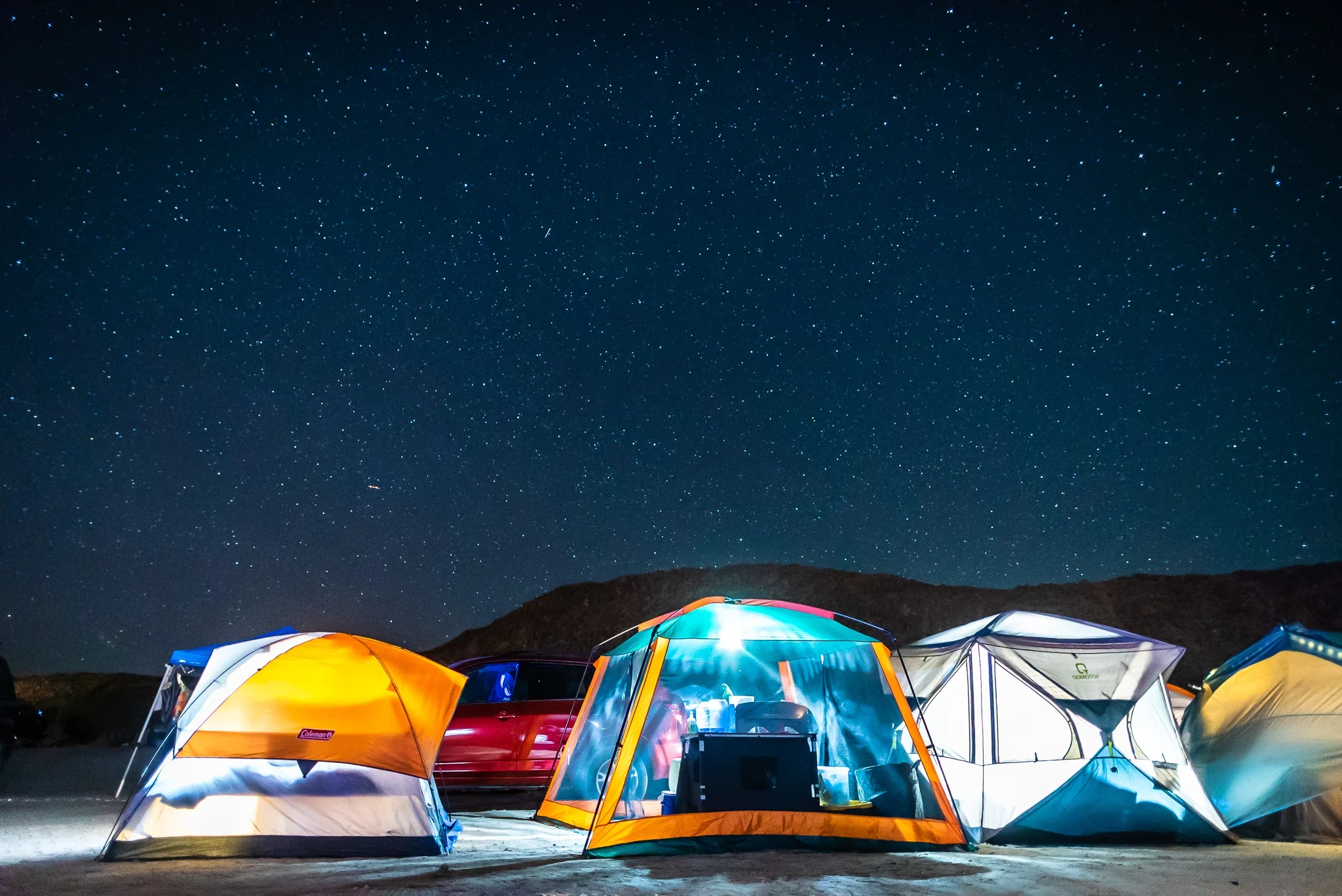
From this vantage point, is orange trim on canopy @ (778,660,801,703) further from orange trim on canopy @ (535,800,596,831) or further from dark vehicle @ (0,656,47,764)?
dark vehicle @ (0,656,47,764)

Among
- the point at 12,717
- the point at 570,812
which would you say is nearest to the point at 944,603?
the point at 12,717

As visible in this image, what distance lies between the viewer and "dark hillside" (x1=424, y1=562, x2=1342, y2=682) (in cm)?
3481

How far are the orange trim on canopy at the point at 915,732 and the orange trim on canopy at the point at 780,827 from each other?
249 millimetres

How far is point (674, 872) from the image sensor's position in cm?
617

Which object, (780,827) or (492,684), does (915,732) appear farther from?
(492,684)

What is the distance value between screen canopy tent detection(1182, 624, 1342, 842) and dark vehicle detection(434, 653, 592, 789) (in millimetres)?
6468

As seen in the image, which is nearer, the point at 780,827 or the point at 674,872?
the point at 674,872

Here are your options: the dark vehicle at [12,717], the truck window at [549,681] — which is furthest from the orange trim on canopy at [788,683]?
the dark vehicle at [12,717]

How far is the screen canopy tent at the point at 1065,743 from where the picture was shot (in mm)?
8016

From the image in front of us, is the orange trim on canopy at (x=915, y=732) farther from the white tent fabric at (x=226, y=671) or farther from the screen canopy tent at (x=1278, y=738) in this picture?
the white tent fabric at (x=226, y=671)

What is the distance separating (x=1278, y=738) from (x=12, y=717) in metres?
17.0

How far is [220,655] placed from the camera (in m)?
7.45

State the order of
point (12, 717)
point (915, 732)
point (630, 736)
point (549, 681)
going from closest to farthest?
point (630, 736), point (915, 732), point (549, 681), point (12, 717)

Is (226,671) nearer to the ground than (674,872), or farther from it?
farther from it
